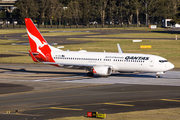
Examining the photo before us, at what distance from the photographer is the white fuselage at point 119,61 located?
172 feet

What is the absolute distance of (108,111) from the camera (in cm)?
3216

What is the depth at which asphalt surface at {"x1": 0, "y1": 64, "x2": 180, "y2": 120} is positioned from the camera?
33.0 m

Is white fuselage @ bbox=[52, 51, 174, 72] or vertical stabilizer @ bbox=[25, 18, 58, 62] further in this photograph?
vertical stabilizer @ bbox=[25, 18, 58, 62]

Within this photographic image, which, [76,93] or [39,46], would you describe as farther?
[39,46]

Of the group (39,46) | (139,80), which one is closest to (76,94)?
(139,80)

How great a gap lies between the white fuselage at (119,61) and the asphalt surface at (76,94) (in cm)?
187

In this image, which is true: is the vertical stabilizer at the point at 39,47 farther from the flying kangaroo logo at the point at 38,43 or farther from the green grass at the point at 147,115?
the green grass at the point at 147,115

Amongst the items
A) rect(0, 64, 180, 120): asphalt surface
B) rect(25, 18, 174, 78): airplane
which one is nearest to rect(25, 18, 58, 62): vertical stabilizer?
rect(25, 18, 174, 78): airplane

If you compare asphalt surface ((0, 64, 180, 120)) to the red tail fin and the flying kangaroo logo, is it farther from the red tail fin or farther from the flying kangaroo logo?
the flying kangaroo logo

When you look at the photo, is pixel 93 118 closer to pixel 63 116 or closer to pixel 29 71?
pixel 63 116

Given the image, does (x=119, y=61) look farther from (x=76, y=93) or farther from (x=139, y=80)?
(x=76, y=93)

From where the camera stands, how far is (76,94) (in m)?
41.7

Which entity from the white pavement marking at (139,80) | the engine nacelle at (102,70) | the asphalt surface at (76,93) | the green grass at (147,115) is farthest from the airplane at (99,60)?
the green grass at (147,115)

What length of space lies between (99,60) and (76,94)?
1461 cm
